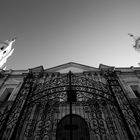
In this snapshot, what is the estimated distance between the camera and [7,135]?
699cm

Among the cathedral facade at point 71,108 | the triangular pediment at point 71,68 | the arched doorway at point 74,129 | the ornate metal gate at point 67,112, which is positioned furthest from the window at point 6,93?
the arched doorway at point 74,129

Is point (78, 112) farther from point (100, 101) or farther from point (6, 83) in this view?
point (6, 83)

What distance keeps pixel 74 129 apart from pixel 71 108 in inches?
95.9

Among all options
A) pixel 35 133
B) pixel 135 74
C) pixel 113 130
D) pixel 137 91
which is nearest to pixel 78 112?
pixel 113 130

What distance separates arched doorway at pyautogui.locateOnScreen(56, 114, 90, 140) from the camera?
288 inches

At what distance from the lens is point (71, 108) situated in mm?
5988

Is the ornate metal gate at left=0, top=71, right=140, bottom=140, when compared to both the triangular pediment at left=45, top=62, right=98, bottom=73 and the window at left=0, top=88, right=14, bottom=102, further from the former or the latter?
the triangular pediment at left=45, top=62, right=98, bottom=73

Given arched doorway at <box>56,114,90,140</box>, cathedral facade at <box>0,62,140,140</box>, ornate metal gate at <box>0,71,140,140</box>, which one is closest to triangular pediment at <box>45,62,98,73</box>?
cathedral facade at <box>0,62,140,140</box>

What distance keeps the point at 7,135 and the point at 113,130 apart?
19.8ft

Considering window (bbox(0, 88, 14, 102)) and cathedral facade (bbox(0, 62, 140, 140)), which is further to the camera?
window (bbox(0, 88, 14, 102))

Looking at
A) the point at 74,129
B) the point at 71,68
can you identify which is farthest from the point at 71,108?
the point at 71,68

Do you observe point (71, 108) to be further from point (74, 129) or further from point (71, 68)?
point (71, 68)

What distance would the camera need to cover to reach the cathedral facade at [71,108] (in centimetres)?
672

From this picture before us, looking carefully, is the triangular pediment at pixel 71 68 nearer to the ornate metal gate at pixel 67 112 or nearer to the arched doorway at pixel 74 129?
the ornate metal gate at pixel 67 112
